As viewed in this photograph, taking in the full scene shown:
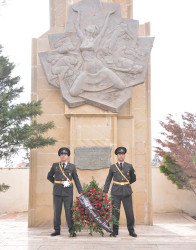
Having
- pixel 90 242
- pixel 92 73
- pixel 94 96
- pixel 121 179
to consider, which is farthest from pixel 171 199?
pixel 90 242

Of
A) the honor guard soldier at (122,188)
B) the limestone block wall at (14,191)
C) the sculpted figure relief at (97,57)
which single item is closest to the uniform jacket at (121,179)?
the honor guard soldier at (122,188)

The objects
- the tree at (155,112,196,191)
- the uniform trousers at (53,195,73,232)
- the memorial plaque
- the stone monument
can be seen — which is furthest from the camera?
the tree at (155,112,196,191)

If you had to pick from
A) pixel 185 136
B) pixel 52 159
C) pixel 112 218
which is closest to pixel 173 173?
pixel 185 136

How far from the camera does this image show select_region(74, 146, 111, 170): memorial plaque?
25.3 feet

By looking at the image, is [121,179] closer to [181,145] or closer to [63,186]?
[63,186]

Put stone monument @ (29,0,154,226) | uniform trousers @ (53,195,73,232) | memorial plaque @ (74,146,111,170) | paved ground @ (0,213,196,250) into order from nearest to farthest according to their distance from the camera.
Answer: paved ground @ (0,213,196,250), uniform trousers @ (53,195,73,232), memorial plaque @ (74,146,111,170), stone monument @ (29,0,154,226)

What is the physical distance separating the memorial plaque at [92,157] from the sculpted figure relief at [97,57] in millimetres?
1003

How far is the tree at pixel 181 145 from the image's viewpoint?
10.9 meters

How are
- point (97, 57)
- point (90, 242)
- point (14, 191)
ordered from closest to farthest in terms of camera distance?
1. point (90, 242)
2. point (97, 57)
3. point (14, 191)

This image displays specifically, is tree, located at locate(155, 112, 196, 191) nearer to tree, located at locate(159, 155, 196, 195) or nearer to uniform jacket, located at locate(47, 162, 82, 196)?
tree, located at locate(159, 155, 196, 195)

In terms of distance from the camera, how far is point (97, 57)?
8.04m

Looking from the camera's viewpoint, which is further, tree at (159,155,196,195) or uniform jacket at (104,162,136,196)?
tree at (159,155,196,195)

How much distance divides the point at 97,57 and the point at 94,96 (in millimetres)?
928

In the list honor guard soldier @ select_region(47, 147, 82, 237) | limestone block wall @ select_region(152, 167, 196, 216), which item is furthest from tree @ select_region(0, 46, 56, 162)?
limestone block wall @ select_region(152, 167, 196, 216)
